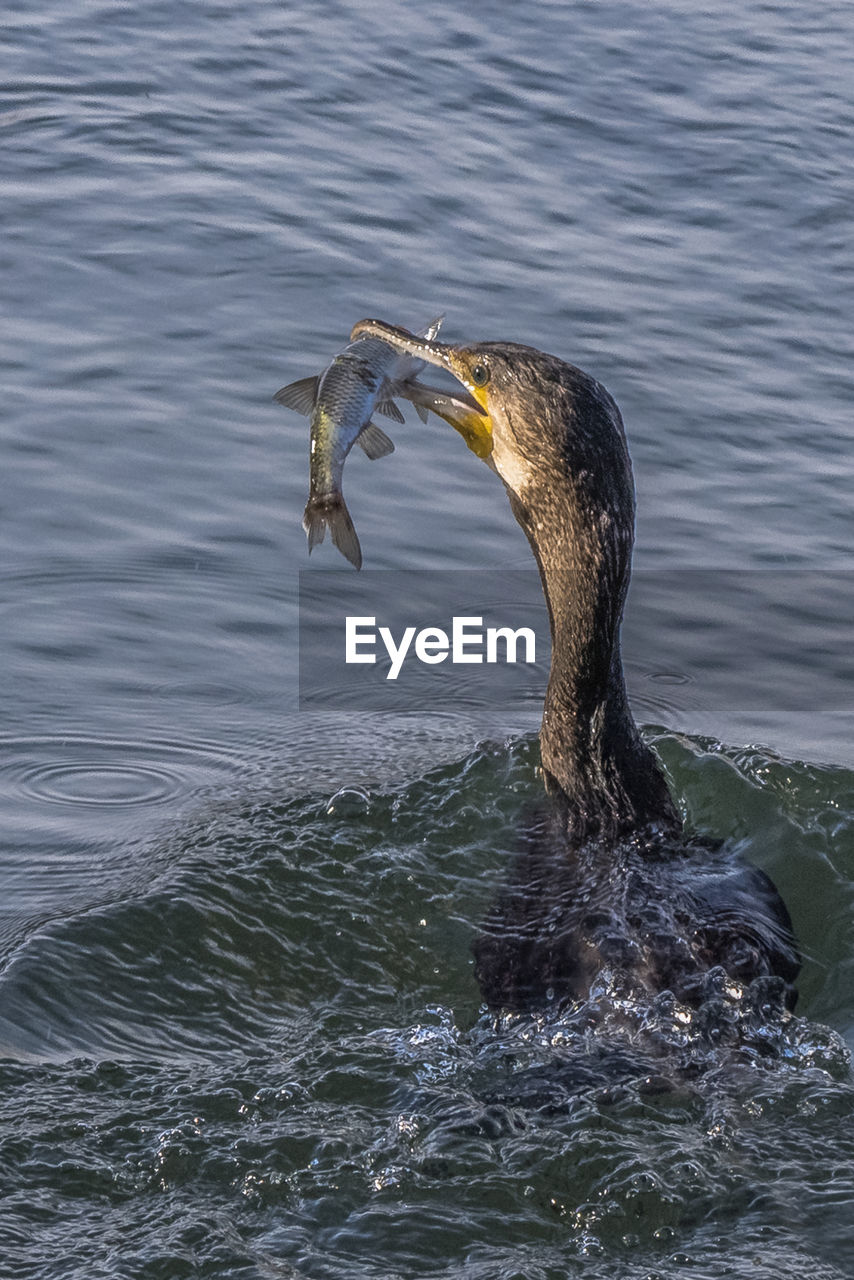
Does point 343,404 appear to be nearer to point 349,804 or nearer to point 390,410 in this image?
point 390,410

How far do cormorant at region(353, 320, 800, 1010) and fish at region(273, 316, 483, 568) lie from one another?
0.81 feet

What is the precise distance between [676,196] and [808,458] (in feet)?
11.9

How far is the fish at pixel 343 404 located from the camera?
5.66 metres

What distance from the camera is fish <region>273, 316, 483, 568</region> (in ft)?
18.6

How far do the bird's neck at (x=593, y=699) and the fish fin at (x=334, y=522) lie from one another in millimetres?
547

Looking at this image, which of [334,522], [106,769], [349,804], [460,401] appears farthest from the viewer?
[106,769]

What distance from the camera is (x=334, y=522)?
5.64m

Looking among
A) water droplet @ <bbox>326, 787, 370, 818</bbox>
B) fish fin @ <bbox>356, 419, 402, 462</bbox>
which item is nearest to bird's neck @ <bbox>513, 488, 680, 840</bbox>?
water droplet @ <bbox>326, 787, 370, 818</bbox>

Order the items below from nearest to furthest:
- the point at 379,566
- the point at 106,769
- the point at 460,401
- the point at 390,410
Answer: the point at 460,401 < the point at 390,410 < the point at 106,769 < the point at 379,566

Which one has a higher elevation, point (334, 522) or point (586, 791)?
point (334, 522)

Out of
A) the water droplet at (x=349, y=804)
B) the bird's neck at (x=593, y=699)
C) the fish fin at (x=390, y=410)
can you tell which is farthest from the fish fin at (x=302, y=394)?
the water droplet at (x=349, y=804)

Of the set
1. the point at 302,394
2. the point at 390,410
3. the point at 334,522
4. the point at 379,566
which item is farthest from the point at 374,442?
the point at 379,566

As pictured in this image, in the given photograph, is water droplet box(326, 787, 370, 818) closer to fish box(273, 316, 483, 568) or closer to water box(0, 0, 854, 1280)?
water box(0, 0, 854, 1280)

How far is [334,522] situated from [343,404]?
42 cm
